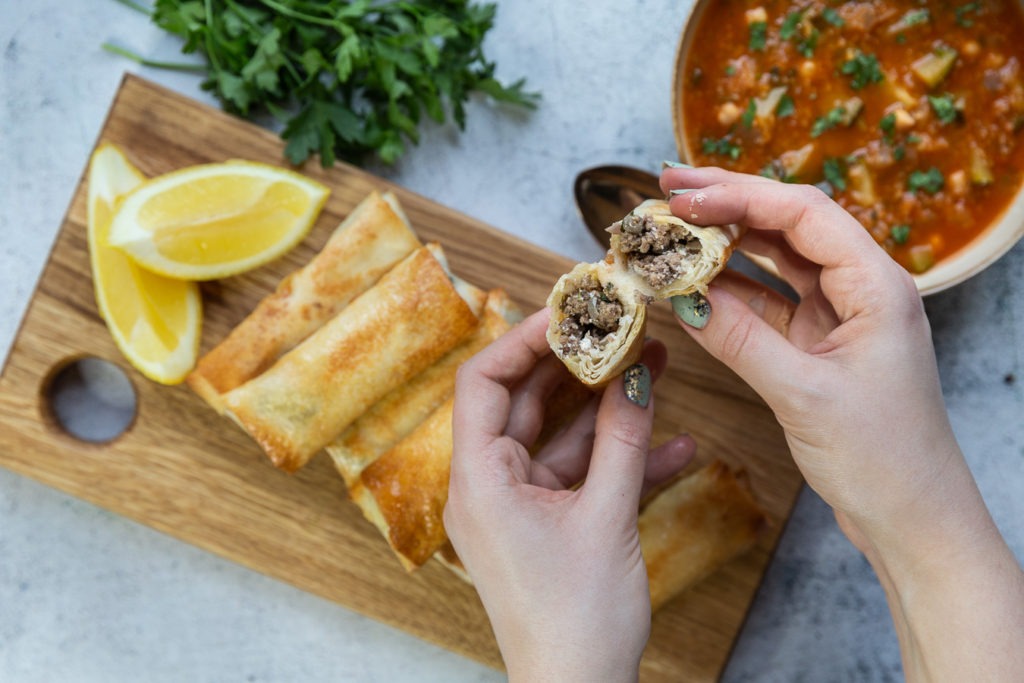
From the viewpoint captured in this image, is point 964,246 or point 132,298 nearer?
point 964,246

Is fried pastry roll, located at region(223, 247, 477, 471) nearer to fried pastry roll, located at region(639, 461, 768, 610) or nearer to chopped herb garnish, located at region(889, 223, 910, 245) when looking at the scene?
fried pastry roll, located at region(639, 461, 768, 610)

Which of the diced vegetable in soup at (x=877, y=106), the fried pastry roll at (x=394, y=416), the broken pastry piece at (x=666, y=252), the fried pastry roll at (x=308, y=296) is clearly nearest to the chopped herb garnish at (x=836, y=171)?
the diced vegetable in soup at (x=877, y=106)

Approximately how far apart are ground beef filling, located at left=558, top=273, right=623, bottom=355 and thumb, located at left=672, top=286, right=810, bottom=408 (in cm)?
23

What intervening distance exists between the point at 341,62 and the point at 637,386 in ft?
5.03

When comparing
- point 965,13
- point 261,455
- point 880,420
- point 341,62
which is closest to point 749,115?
point 965,13

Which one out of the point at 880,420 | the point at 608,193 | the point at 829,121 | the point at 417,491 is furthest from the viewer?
the point at 608,193

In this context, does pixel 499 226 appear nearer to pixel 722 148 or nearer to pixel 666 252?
pixel 722 148

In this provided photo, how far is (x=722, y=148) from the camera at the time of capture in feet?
9.87

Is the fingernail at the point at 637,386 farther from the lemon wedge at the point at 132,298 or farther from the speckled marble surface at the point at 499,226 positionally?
the lemon wedge at the point at 132,298

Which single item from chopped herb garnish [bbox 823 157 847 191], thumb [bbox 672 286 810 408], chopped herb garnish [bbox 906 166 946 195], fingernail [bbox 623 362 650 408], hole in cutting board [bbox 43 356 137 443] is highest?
chopped herb garnish [bbox 906 166 946 195]

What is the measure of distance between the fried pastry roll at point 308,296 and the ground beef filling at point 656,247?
1034 millimetres

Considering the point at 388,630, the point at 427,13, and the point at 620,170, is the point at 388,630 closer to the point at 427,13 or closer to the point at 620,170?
the point at 620,170

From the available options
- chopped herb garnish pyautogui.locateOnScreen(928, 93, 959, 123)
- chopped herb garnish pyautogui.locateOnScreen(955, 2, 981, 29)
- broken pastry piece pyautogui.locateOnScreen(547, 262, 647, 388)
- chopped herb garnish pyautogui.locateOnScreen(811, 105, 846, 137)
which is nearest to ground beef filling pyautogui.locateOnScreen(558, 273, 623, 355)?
broken pastry piece pyautogui.locateOnScreen(547, 262, 647, 388)

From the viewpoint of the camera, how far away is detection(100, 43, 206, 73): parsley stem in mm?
3338
